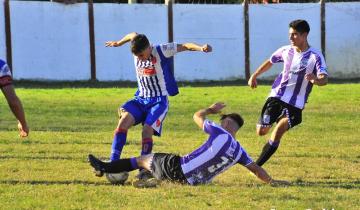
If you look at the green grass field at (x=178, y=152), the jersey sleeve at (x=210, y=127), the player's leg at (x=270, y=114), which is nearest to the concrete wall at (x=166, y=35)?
the green grass field at (x=178, y=152)

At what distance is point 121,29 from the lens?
25094mm

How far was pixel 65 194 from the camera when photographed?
6.80 m

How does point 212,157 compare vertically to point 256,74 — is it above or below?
below

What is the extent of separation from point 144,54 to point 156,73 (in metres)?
0.28

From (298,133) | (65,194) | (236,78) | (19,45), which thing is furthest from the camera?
(236,78)

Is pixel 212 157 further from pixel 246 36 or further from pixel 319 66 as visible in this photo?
pixel 246 36

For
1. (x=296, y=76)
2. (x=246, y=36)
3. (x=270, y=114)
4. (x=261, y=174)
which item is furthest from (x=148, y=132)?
(x=246, y=36)

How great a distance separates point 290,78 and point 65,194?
9.80 feet

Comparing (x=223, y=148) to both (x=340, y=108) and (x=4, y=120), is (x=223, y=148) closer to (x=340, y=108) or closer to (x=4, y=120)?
(x=4, y=120)

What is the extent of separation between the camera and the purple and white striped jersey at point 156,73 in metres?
8.19

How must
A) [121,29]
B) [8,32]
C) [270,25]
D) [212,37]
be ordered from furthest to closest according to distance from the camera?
[270,25] < [212,37] < [121,29] < [8,32]

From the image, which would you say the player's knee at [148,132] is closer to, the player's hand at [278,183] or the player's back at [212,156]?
the player's back at [212,156]

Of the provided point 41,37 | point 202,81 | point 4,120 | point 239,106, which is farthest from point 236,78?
point 4,120

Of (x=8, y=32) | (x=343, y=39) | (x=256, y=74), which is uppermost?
(x=256, y=74)
